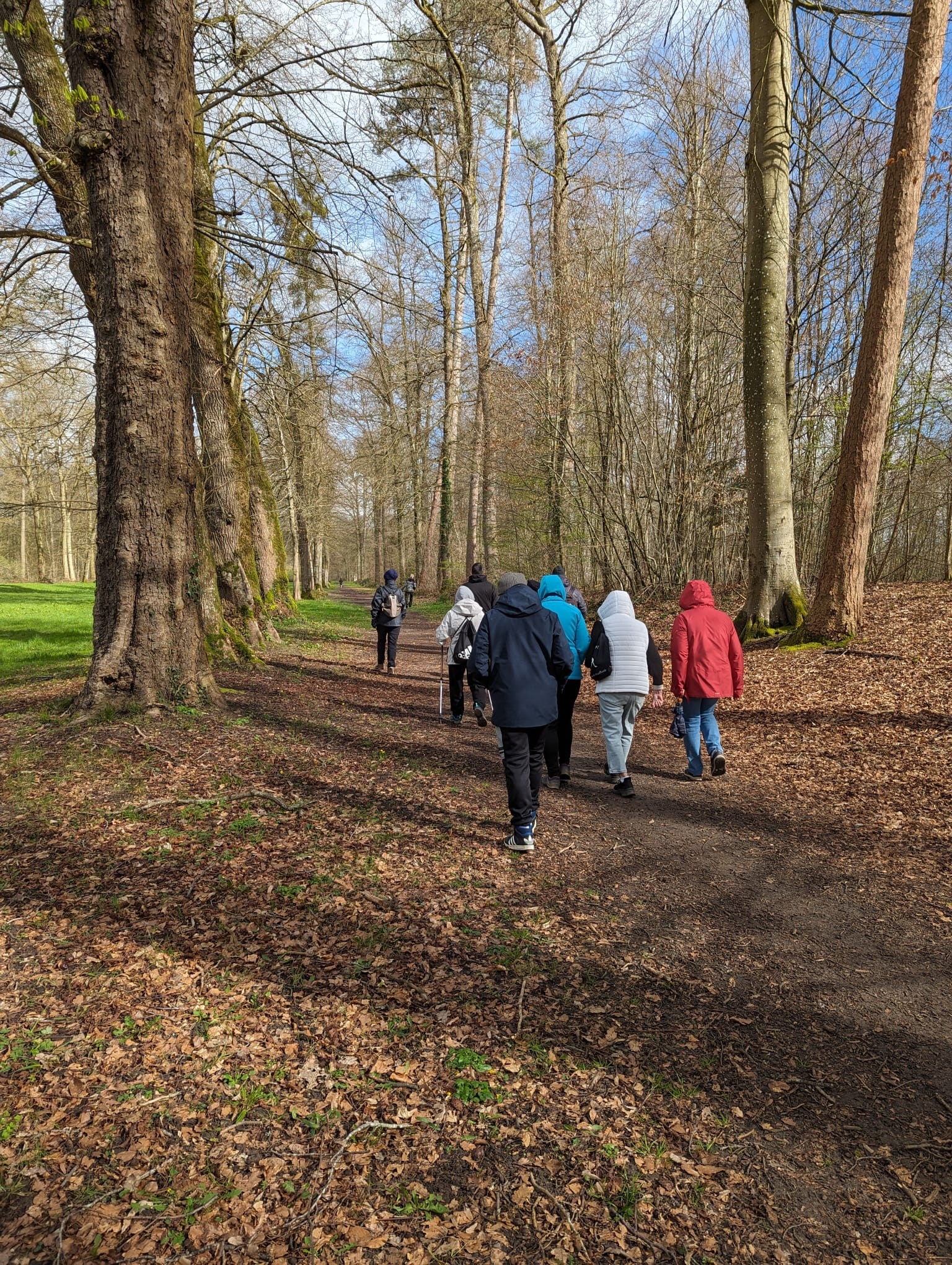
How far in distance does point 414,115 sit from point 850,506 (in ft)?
24.6

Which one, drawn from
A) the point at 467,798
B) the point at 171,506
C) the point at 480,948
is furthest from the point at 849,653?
the point at 171,506


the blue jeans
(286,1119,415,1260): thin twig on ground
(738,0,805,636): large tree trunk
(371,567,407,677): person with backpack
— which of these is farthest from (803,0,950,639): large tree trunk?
(286,1119,415,1260): thin twig on ground

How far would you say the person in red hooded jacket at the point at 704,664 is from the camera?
22.2 feet

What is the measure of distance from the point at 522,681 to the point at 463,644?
438cm

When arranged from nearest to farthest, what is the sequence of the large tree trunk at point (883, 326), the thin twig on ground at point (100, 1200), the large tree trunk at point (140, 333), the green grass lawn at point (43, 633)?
the thin twig on ground at point (100, 1200) → the large tree trunk at point (140, 333) → the large tree trunk at point (883, 326) → the green grass lawn at point (43, 633)

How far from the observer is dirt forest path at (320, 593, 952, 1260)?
2598 millimetres

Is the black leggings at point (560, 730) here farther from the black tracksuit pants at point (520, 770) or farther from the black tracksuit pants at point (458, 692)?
the black tracksuit pants at point (458, 692)

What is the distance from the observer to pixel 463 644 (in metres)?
9.51

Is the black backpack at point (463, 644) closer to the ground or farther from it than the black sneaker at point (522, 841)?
farther from it

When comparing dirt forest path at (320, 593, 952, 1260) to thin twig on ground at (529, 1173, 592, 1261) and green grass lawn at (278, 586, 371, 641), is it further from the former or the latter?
green grass lawn at (278, 586, 371, 641)

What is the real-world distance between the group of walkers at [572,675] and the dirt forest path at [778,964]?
323mm

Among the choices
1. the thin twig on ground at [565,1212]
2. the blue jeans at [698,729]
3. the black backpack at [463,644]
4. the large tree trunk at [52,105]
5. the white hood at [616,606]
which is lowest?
the thin twig on ground at [565,1212]

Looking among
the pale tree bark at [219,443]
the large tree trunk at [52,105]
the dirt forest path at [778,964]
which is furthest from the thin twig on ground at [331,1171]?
the pale tree bark at [219,443]

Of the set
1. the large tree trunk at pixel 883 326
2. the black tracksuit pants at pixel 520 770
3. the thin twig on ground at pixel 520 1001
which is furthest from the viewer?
the large tree trunk at pixel 883 326
